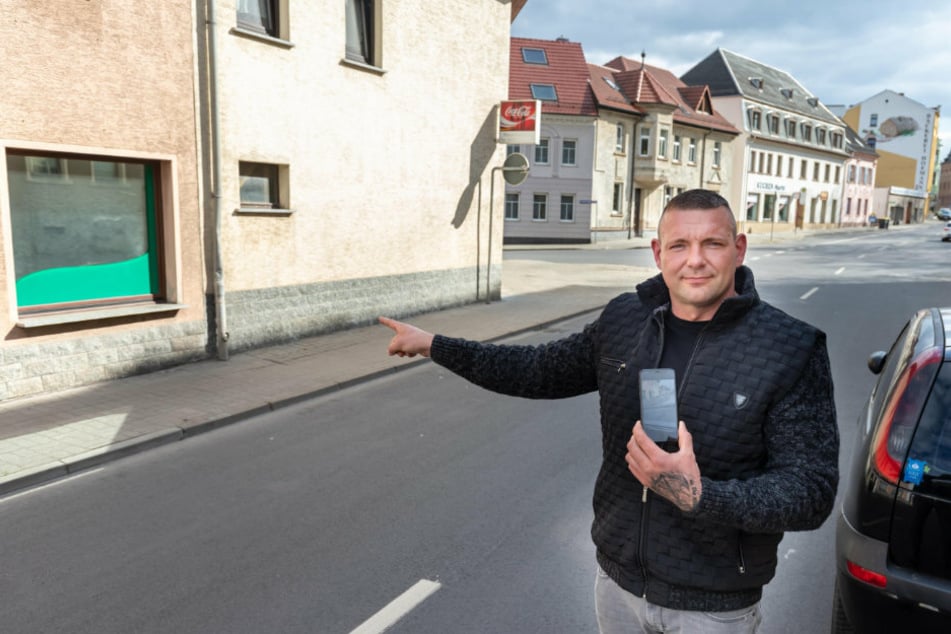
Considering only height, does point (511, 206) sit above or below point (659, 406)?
above

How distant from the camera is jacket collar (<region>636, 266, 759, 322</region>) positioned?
2090 millimetres

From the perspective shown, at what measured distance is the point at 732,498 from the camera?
1.83 metres

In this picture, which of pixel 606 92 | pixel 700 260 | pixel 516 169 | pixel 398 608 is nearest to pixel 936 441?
pixel 700 260

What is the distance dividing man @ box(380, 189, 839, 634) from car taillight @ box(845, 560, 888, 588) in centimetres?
88

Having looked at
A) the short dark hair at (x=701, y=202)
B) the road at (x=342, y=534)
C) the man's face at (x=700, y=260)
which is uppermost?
the short dark hair at (x=701, y=202)

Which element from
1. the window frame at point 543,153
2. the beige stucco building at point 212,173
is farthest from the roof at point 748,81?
the beige stucco building at point 212,173

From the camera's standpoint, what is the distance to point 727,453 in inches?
79.5

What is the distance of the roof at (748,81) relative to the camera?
5369 centimetres

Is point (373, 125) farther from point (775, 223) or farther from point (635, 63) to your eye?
point (775, 223)

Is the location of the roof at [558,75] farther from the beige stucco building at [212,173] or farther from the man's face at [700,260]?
the man's face at [700,260]

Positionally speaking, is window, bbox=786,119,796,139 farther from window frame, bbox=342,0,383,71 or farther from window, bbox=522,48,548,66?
window frame, bbox=342,0,383,71

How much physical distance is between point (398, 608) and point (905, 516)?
248 cm

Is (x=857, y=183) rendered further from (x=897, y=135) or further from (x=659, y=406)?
(x=659, y=406)

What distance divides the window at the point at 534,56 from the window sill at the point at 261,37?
32009mm
